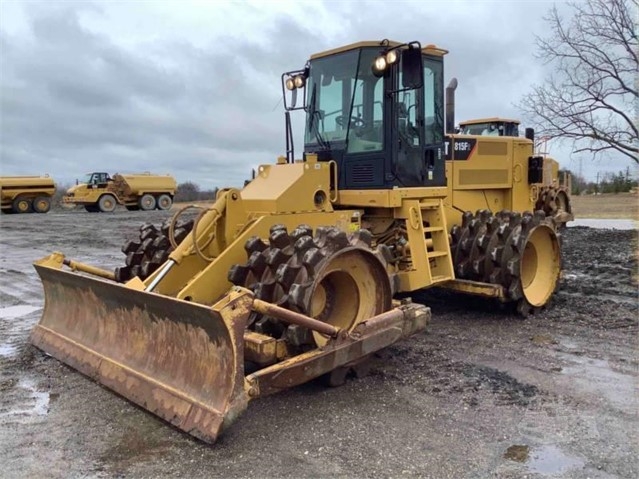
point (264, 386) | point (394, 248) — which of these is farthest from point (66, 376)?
point (394, 248)

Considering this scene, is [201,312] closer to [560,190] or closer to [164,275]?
[164,275]

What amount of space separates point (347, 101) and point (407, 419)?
11.4ft

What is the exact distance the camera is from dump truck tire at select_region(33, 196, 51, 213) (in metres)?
33.8

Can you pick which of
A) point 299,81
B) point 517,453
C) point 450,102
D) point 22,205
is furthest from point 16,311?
point 22,205

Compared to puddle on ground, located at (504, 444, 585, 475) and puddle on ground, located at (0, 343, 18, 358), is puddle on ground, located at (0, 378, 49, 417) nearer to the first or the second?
puddle on ground, located at (0, 343, 18, 358)

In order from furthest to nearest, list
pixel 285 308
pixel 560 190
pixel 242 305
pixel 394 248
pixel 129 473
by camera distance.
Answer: pixel 560 190 → pixel 394 248 → pixel 285 308 → pixel 242 305 → pixel 129 473

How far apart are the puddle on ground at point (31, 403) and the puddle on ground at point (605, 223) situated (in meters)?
16.8

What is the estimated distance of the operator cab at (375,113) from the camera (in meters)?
6.11

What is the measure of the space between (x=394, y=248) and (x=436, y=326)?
1.01m

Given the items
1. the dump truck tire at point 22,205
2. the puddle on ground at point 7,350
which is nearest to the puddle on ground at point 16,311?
the puddle on ground at point 7,350

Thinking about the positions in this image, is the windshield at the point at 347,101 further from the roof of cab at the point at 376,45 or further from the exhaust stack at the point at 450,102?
the exhaust stack at the point at 450,102

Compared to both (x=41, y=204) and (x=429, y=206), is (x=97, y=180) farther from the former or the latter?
(x=429, y=206)

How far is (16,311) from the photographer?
25.8 ft

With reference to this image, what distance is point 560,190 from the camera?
16875mm
